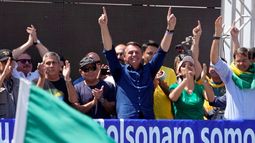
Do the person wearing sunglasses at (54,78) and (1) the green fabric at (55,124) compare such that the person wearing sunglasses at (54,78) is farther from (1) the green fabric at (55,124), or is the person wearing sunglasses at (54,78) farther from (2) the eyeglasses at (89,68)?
(1) the green fabric at (55,124)

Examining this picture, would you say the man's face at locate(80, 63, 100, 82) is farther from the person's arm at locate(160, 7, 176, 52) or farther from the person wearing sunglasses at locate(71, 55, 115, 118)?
the person's arm at locate(160, 7, 176, 52)

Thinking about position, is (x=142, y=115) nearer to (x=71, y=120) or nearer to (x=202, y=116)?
Answer: (x=202, y=116)

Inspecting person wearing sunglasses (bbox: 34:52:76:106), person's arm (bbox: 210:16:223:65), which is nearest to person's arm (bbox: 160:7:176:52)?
person's arm (bbox: 210:16:223:65)

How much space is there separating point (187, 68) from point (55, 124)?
4.17 metres

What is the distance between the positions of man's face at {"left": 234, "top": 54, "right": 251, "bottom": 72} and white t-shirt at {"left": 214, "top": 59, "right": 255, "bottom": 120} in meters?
0.13

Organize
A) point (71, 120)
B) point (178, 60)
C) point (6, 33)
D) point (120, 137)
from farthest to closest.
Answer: point (6, 33) → point (178, 60) → point (120, 137) → point (71, 120)

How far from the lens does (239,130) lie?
586 centimetres

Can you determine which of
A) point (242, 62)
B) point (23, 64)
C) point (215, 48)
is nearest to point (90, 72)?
point (215, 48)

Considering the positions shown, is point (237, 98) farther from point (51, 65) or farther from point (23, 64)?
point (23, 64)

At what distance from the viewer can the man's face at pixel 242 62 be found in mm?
6047

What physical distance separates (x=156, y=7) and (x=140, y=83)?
21.4 ft

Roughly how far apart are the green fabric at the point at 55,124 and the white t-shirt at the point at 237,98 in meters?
3.97

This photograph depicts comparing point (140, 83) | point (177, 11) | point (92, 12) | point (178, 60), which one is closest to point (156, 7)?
point (177, 11)

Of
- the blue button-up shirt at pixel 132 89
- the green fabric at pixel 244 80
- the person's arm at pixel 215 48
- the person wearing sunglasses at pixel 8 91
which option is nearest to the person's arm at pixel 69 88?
the blue button-up shirt at pixel 132 89
